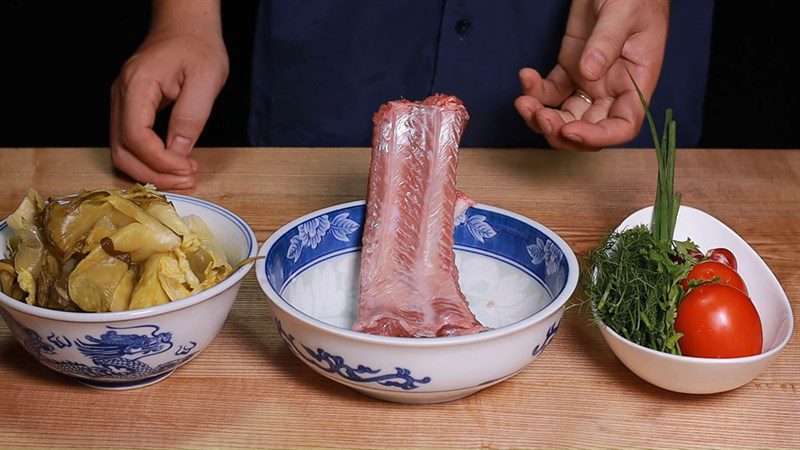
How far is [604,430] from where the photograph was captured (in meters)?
1.02

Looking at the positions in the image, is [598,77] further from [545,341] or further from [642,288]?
[545,341]

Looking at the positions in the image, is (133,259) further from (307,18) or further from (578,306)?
(307,18)

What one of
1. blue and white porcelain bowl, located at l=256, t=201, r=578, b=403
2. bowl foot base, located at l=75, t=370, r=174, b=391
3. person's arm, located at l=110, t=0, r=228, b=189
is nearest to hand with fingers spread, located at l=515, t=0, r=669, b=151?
blue and white porcelain bowl, located at l=256, t=201, r=578, b=403

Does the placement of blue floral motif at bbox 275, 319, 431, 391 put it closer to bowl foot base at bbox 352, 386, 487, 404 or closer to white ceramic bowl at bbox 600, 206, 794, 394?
bowl foot base at bbox 352, 386, 487, 404

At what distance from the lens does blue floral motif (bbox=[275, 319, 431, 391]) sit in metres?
0.96

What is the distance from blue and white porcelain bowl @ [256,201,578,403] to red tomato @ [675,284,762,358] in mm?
141

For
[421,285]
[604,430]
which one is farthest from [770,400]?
[421,285]

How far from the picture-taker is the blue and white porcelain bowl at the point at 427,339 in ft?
3.11

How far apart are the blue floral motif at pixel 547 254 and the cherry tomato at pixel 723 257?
21 cm

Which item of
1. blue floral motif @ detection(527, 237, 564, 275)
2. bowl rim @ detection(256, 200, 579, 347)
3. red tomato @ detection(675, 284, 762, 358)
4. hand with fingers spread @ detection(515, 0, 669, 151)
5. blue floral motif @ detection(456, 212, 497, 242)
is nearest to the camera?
bowl rim @ detection(256, 200, 579, 347)

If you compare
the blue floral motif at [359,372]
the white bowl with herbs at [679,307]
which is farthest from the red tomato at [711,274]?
the blue floral motif at [359,372]

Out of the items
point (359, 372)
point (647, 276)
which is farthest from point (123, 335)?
point (647, 276)

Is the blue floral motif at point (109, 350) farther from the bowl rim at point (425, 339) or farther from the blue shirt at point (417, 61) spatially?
the blue shirt at point (417, 61)

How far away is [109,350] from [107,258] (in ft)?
0.36
